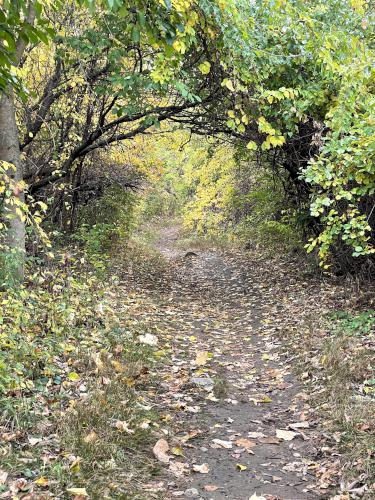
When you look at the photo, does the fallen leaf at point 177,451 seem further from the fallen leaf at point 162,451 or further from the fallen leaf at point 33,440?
the fallen leaf at point 33,440

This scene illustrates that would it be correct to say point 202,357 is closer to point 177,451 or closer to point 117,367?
point 117,367

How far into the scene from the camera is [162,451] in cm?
396

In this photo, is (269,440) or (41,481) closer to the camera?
(41,481)

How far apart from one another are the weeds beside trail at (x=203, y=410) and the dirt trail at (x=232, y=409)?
0.05 ft

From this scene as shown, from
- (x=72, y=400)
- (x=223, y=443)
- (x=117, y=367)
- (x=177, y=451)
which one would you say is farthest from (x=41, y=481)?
(x=117, y=367)

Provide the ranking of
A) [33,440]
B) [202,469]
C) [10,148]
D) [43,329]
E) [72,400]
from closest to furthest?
1. [33,440]
2. [202,469]
3. [72,400]
4. [43,329]
5. [10,148]

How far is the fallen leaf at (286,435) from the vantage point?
4.31 metres

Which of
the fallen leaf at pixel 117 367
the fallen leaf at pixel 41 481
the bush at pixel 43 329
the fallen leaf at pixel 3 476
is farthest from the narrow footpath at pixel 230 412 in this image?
the bush at pixel 43 329

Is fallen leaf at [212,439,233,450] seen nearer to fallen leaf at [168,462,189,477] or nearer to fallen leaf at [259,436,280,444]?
fallen leaf at [259,436,280,444]

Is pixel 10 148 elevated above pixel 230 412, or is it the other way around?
pixel 10 148

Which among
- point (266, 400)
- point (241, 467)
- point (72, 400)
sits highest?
point (72, 400)

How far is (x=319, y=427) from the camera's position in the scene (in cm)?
436

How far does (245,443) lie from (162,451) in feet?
2.71

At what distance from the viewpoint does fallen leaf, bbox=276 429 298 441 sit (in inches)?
170
